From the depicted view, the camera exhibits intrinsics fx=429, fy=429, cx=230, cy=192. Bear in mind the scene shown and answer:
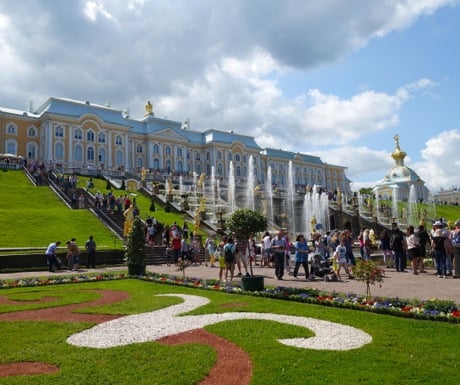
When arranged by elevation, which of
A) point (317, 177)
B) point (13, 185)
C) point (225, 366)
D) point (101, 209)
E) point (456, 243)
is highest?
point (317, 177)

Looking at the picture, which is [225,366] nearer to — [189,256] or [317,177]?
[189,256]

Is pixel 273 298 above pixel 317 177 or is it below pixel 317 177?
below

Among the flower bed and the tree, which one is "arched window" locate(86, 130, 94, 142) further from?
the tree

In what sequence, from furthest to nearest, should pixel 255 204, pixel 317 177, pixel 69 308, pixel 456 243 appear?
pixel 317 177 → pixel 255 204 → pixel 456 243 → pixel 69 308

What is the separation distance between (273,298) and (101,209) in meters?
20.7

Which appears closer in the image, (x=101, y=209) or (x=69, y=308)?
(x=69, y=308)

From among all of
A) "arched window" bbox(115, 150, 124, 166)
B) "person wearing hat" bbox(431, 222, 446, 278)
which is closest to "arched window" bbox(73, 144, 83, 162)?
"arched window" bbox(115, 150, 124, 166)

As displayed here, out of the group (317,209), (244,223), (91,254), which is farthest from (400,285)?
(317,209)

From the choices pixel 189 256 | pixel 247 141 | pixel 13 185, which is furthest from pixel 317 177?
pixel 189 256

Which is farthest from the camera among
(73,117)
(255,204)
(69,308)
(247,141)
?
(247,141)

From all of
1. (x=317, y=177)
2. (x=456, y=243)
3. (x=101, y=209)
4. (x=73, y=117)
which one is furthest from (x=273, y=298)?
(x=317, y=177)

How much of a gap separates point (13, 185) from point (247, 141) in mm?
53746

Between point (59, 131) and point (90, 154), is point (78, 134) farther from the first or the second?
point (90, 154)

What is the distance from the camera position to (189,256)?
20.9 m
